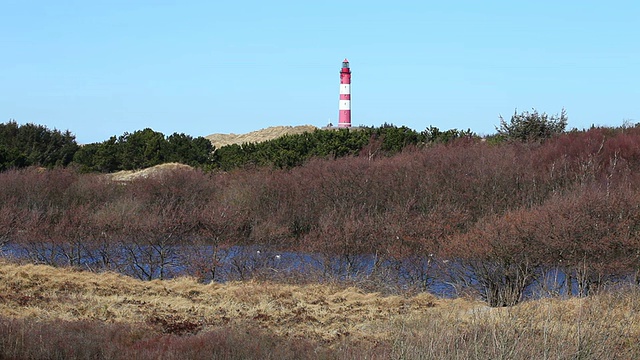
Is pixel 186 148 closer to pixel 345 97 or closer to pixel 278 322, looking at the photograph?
pixel 345 97

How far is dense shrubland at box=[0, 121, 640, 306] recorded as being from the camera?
2567 centimetres

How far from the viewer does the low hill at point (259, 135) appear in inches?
3135

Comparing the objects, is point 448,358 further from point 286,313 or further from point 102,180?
point 102,180

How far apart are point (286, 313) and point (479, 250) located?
7355 mm

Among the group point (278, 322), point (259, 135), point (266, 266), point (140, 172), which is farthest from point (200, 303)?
point (259, 135)

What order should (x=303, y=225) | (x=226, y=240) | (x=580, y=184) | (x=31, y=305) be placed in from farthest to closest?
(x=303, y=225), (x=580, y=184), (x=226, y=240), (x=31, y=305)

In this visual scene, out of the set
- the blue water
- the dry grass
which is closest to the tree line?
the blue water

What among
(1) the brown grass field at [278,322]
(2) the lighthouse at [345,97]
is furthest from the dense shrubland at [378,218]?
(2) the lighthouse at [345,97]

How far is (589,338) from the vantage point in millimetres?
11422

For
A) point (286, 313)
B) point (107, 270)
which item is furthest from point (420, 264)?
point (107, 270)

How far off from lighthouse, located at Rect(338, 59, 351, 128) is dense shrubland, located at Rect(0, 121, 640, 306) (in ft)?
30.6

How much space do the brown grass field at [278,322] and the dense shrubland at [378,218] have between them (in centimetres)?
250

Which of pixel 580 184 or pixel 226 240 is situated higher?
pixel 580 184

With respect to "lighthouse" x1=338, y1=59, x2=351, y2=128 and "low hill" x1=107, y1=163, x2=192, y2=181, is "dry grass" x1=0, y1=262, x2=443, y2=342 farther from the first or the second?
"lighthouse" x1=338, y1=59, x2=351, y2=128
